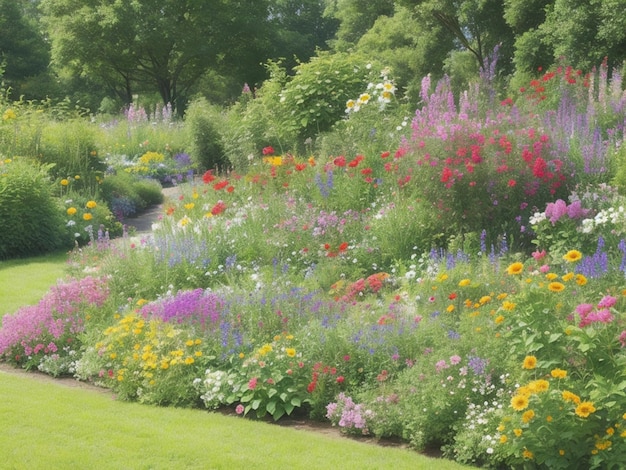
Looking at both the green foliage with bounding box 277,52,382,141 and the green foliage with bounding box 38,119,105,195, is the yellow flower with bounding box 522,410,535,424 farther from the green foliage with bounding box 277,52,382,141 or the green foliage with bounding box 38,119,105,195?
the green foliage with bounding box 38,119,105,195

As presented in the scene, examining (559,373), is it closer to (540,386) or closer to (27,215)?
(540,386)

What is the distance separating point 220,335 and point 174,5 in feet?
97.3

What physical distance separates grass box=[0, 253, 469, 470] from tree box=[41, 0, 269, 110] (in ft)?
92.9

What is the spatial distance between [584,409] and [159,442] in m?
2.43

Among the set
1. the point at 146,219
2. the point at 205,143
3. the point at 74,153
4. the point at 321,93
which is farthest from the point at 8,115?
the point at 321,93

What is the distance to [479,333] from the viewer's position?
17.0 feet

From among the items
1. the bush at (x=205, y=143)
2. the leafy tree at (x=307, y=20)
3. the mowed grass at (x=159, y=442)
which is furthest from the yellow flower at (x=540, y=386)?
the leafy tree at (x=307, y=20)

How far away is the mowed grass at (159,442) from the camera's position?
4465 millimetres

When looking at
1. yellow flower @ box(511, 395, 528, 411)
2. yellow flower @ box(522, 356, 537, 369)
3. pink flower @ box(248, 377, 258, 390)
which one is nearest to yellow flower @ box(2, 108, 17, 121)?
pink flower @ box(248, 377, 258, 390)

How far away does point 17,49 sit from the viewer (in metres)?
36.0

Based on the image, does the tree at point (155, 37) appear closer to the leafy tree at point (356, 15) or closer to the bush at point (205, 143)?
the leafy tree at point (356, 15)

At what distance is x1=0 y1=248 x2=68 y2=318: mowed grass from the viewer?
26.8 feet

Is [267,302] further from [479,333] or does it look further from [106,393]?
[479,333]

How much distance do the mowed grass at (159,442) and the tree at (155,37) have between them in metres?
28.4
